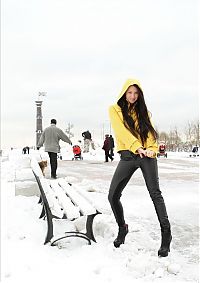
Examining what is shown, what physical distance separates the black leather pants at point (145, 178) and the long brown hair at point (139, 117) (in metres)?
0.25

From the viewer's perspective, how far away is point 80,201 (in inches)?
184

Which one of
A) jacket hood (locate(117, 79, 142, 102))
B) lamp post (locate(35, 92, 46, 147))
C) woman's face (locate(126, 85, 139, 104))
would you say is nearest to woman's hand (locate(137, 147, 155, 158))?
woman's face (locate(126, 85, 139, 104))

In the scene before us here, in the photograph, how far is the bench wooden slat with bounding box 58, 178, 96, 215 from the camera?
13.8 feet

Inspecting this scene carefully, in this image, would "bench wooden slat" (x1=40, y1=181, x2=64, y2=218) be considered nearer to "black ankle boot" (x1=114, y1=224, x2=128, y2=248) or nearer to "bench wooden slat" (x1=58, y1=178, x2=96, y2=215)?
"bench wooden slat" (x1=58, y1=178, x2=96, y2=215)

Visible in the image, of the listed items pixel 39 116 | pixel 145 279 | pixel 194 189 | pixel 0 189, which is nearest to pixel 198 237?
pixel 145 279

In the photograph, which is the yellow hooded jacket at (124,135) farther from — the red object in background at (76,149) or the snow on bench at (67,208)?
the red object in background at (76,149)

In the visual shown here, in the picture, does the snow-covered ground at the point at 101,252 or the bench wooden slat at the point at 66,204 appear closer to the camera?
the snow-covered ground at the point at 101,252

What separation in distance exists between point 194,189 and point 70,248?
5480 mm

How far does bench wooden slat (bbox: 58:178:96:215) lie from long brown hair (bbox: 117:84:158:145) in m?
1.02

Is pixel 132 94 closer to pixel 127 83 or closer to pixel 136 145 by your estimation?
pixel 127 83

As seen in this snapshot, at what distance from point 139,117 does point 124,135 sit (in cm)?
29

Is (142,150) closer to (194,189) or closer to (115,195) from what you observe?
(115,195)

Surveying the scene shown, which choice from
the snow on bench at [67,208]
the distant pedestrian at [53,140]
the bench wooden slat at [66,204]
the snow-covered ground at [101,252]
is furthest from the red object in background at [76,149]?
the snow on bench at [67,208]

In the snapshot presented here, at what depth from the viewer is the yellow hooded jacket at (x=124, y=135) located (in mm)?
3995
